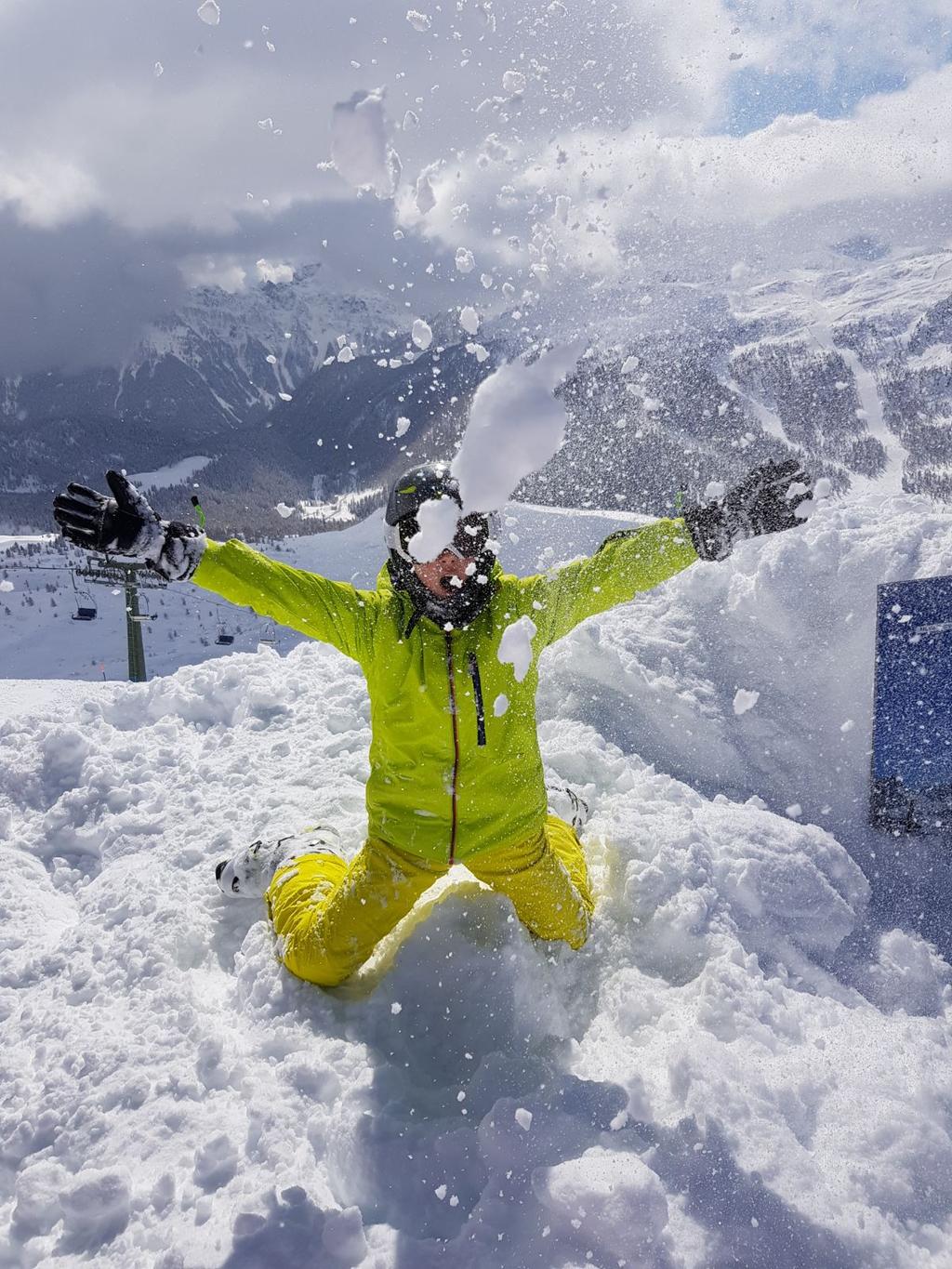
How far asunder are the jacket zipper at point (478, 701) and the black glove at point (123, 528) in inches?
36.0

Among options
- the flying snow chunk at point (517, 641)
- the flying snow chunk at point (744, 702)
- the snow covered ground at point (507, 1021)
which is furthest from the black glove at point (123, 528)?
the flying snow chunk at point (744, 702)

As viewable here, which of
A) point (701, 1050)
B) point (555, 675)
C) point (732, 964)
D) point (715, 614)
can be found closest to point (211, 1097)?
point (701, 1050)

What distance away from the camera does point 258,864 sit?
2756 millimetres

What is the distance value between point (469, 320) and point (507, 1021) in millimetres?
2553

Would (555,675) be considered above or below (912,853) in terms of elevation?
above

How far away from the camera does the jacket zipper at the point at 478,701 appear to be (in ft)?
7.54

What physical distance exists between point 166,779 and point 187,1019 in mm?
1693

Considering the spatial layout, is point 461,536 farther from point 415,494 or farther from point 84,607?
point 84,607

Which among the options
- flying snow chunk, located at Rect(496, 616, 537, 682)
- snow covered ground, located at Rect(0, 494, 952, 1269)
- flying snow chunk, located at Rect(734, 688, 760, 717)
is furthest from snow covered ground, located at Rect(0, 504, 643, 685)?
flying snow chunk, located at Rect(496, 616, 537, 682)

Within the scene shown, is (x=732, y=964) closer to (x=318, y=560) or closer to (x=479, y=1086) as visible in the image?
(x=479, y=1086)

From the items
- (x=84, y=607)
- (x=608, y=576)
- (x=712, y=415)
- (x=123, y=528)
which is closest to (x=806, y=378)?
(x=712, y=415)

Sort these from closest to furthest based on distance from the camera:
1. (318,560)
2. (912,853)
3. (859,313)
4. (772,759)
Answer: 1. (912,853)
2. (772,759)
3. (318,560)
4. (859,313)

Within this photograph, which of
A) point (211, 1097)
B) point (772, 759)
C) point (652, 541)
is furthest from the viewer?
point (772, 759)

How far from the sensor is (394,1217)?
5.43 ft
